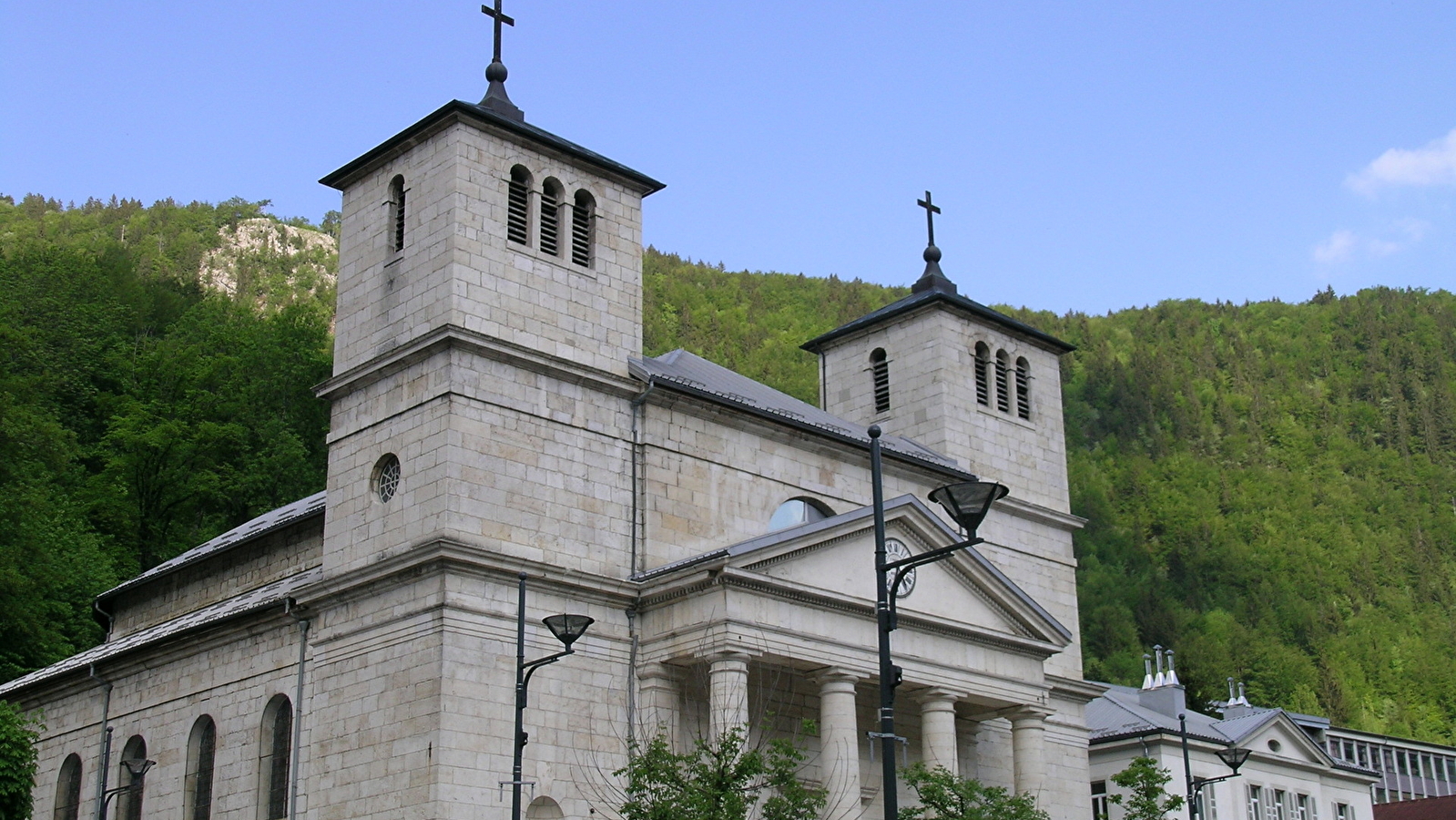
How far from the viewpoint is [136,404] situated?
204ft

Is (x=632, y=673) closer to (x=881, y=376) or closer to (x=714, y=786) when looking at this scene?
(x=714, y=786)

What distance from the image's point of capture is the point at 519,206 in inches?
1292

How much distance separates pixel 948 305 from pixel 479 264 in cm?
1503

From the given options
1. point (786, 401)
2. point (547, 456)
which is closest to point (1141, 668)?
point (786, 401)

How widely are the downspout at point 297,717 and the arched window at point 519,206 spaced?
8222 millimetres

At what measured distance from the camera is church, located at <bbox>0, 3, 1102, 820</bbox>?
29.1 metres

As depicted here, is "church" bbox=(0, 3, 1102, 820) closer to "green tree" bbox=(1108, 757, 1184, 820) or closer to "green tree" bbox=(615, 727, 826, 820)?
"green tree" bbox=(615, 727, 826, 820)

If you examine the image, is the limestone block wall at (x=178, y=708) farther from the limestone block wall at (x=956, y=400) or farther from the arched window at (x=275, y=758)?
the limestone block wall at (x=956, y=400)

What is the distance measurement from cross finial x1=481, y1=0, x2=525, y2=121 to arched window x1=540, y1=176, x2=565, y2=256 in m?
1.48

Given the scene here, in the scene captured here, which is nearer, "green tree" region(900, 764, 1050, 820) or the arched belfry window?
"green tree" region(900, 764, 1050, 820)

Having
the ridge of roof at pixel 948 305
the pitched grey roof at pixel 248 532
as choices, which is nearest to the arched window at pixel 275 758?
A: the pitched grey roof at pixel 248 532

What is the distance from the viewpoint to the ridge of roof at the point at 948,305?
4231cm

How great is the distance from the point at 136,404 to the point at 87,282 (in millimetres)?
11661

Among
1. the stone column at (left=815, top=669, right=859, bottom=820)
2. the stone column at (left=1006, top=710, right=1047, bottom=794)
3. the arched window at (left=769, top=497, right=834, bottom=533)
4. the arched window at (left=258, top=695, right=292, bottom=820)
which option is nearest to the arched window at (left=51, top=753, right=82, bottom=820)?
the arched window at (left=258, top=695, right=292, bottom=820)
